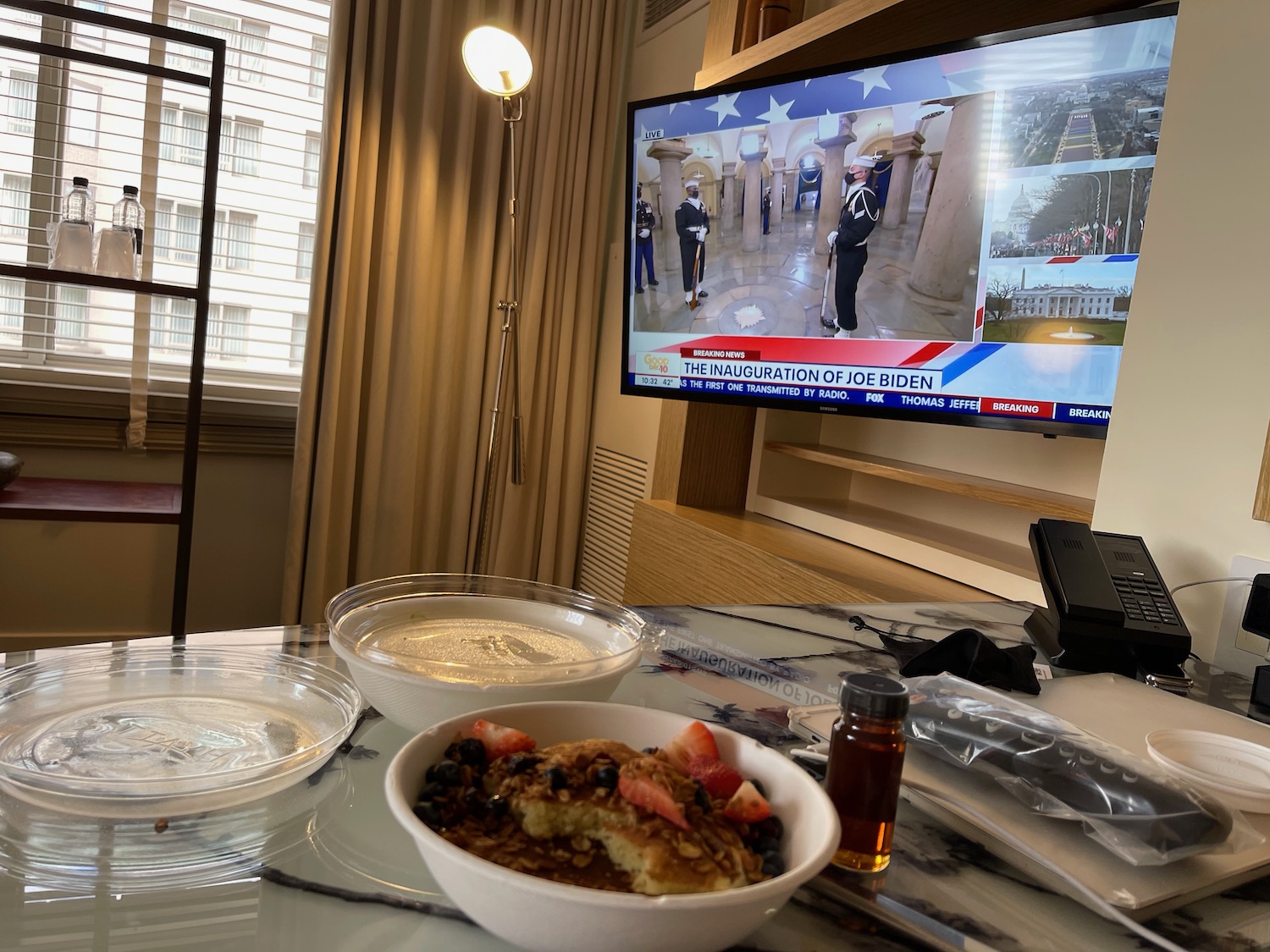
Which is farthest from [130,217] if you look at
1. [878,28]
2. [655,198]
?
[878,28]

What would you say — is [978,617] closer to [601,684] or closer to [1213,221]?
[1213,221]

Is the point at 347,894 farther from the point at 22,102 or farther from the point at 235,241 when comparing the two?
the point at 22,102

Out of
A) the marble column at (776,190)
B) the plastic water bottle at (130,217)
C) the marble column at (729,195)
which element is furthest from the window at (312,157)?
the marble column at (776,190)

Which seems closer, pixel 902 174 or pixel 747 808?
pixel 747 808

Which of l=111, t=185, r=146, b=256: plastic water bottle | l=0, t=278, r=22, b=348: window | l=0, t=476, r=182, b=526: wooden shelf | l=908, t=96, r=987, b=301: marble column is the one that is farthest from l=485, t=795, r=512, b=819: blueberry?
l=0, t=278, r=22, b=348: window

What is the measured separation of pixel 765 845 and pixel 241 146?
10.1 ft

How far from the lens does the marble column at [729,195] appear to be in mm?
2207

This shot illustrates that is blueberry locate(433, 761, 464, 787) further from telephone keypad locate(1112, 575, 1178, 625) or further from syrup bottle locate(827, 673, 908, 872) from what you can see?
telephone keypad locate(1112, 575, 1178, 625)

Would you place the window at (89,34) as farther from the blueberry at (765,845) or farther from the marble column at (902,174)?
the blueberry at (765,845)

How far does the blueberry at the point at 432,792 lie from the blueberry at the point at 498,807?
0.10 ft

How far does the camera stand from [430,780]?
0.49m

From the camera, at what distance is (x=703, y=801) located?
47cm

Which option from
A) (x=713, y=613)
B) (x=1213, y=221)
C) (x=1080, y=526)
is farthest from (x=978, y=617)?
(x=1213, y=221)

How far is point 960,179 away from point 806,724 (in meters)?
1.36
